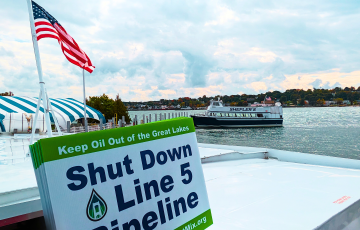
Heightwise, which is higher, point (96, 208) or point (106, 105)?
point (106, 105)

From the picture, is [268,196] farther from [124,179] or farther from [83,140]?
[83,140]

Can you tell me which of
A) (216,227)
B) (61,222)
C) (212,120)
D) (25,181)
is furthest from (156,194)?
(212,120)

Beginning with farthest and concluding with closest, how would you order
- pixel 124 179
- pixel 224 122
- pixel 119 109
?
1. pixel 224 122
2. pixel 119 109
3. pixel 124 179

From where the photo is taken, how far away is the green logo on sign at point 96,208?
1326 millimetres

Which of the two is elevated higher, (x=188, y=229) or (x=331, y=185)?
(x=188, y=229)

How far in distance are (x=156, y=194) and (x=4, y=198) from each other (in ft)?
3.45

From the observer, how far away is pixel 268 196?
303cm

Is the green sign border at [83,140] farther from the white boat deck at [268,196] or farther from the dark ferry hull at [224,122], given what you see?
the dark ferry hull at [224,122]

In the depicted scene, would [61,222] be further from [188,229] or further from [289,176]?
[289,176]

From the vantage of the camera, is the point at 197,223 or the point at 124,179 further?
the point at 197,223

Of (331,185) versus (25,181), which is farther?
(331,185)

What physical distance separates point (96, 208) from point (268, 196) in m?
2.19

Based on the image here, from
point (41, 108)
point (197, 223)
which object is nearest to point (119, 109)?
point (41, 108)

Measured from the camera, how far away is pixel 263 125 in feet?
172
